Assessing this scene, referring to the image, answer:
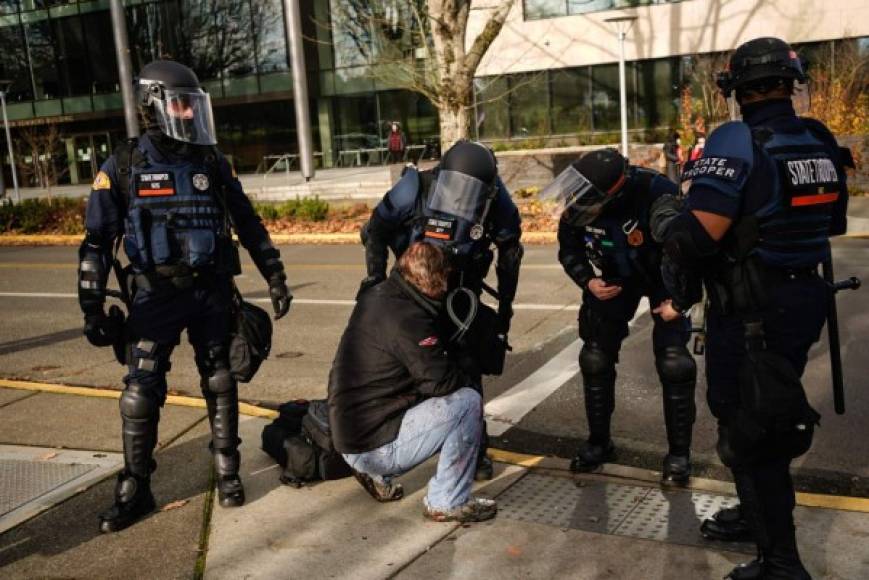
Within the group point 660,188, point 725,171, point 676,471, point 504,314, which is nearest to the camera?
point 725,171

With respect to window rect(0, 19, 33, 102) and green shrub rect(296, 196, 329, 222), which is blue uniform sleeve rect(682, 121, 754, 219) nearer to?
green shrub rect(296, 196, 329, 222)

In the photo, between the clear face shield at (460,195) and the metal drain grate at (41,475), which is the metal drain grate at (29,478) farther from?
the clear face shield at (460,195)

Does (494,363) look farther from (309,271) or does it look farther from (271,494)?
(309,271)

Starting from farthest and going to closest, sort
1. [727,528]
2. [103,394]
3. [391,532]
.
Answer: [103,394] → [391,532] → [727,528]

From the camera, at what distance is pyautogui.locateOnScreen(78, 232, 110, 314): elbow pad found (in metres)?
3.99

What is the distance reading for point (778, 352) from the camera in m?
3.15

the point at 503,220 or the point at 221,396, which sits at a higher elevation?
the point at 503,220

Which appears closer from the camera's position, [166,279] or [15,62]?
[166,279]

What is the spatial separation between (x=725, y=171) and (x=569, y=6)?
27.5 meters

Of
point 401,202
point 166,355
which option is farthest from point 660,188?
point 166,355

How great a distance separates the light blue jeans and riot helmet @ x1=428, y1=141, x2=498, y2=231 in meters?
0.90

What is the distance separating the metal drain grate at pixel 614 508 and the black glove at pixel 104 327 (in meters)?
1.96

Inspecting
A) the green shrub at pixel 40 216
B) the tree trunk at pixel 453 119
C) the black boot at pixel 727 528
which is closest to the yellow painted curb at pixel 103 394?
the black boot at pixel 727 528

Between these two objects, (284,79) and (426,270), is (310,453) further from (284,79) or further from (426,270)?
(284,79)
